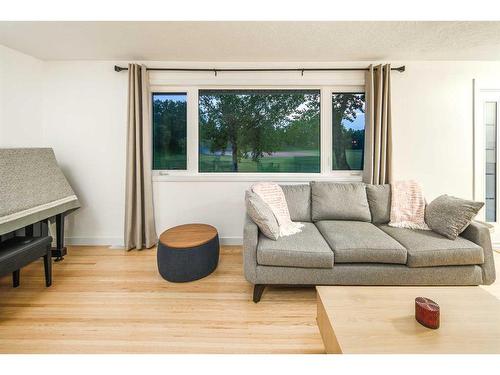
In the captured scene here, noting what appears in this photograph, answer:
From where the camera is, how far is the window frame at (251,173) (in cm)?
294

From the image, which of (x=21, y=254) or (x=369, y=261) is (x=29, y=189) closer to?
(x=21, y=254)

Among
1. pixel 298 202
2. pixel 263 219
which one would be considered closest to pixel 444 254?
pixel 298 202

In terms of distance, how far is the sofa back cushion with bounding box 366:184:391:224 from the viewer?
2.46 metres

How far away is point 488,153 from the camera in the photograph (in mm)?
2971

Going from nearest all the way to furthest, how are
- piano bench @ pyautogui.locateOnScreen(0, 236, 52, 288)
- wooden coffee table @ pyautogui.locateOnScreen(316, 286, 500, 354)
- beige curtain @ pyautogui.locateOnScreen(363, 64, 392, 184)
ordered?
wooden coffee table @ pyautogui.locateOnScreen(316, 286, 500, 354) < piano bench @ pyautogui.locateOnScreen(0, 236, 52, 288) < beige curtain @ pyautogui.locateOnScreen(363, 64, 392, 184)

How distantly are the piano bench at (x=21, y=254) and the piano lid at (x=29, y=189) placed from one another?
0.14 metres

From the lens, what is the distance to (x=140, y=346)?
4.76 feet

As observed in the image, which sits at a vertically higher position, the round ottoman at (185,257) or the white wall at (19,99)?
the white wall at (19,99)

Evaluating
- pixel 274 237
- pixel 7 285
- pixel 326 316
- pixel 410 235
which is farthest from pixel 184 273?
pixel 410 235

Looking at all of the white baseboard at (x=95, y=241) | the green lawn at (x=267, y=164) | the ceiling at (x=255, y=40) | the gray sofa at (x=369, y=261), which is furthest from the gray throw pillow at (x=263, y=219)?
the white baseboard at (x=95, y=241)

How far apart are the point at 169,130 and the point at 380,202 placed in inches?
103

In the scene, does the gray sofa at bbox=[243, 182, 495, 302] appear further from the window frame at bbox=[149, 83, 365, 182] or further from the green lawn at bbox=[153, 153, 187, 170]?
the green lawn at bbox=[153, 153, 187, 170]

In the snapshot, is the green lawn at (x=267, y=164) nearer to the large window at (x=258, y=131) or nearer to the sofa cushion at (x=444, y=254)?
the large window at (x=258, y=131)

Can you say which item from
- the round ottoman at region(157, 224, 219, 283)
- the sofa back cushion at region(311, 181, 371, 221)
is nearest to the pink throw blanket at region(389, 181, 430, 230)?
the sofa back cushion at region(311, 181, 371, 221)
